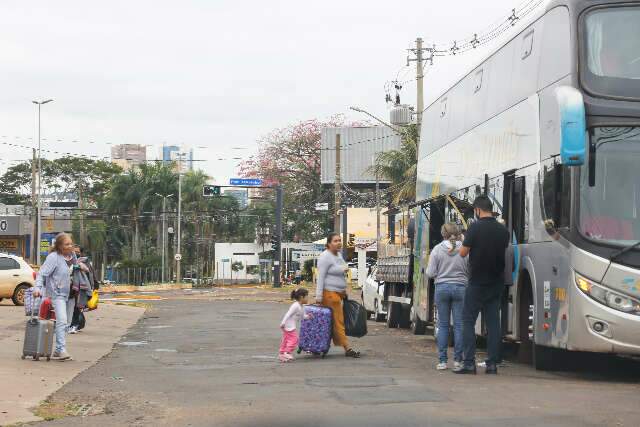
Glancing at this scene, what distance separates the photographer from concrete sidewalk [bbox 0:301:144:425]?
10859mm

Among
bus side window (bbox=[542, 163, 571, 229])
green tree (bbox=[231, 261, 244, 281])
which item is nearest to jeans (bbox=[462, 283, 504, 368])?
bus side window (bbox=[542, 163, 571, 229])

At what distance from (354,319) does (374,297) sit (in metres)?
12.8

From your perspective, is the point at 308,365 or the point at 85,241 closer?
the point at 308,365

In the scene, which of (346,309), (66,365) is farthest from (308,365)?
(66,365)

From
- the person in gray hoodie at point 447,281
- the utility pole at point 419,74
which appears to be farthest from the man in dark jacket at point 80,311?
the utility pole at point 419,74

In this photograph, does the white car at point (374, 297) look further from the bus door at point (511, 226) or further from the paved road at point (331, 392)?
the bus door at point (511, 226)

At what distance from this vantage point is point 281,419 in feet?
30.6

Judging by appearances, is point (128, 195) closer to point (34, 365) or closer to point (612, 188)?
point (34, 365)

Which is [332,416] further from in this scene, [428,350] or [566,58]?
[428,350]

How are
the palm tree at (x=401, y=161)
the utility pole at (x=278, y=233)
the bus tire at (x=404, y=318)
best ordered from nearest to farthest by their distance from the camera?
the bus tire at (x=404, y=318), the palm tree at (x=401, y=161), the utility pole at (x=278, y=233)

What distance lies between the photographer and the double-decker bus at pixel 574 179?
12.0 metres

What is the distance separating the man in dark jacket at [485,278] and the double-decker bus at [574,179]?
419 millimetres

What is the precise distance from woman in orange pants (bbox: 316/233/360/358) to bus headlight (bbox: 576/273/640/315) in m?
4.64

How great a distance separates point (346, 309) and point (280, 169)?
6700 centimetres
